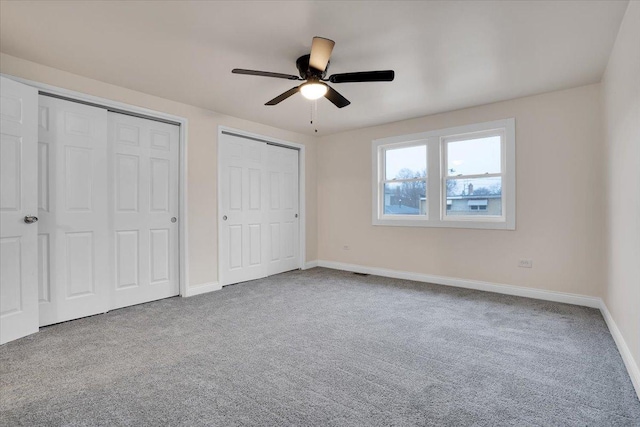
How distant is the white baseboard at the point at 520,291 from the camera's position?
86.2 inches

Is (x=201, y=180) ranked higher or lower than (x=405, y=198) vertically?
higher

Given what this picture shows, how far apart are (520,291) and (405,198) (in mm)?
1982

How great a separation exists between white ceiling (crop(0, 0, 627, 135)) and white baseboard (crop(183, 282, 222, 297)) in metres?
2.38

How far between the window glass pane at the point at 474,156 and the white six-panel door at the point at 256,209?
2.62 m

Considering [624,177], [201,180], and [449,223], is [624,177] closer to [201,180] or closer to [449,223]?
[449,223]

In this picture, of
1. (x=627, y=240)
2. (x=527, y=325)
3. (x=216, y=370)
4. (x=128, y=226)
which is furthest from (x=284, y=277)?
(x=627, y=240)

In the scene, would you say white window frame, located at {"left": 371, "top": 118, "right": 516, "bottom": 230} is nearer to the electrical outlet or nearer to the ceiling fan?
the electrical outlet

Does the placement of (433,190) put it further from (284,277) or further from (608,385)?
(608,385)

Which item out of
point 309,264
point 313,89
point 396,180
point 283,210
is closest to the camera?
point 313,89

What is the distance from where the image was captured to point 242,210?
4805mm

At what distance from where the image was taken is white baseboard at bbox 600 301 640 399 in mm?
1929

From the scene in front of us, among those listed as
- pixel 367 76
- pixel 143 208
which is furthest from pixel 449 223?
pixel 143 208

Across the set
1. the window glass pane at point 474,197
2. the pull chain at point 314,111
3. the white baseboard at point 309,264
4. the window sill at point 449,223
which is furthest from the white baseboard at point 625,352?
the white baseboard at point 309,264

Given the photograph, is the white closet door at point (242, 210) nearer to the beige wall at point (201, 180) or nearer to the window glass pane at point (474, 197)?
the beige wall at point (201, 180)
